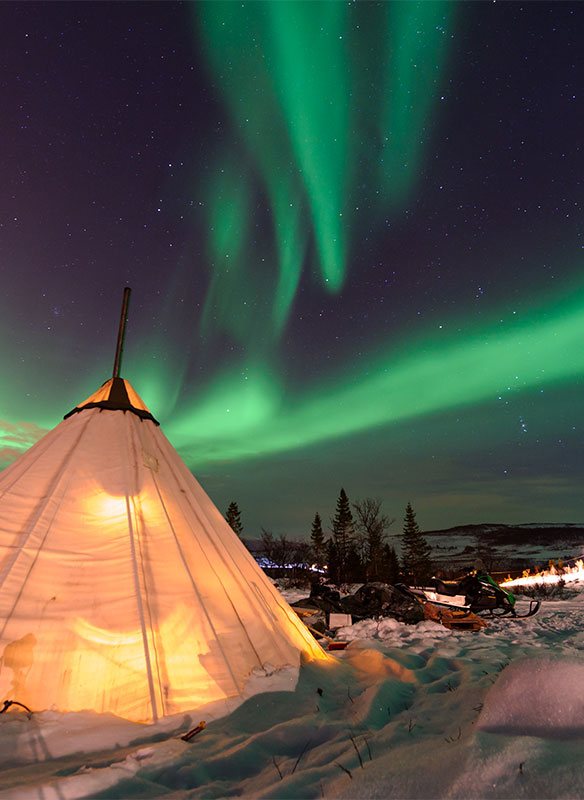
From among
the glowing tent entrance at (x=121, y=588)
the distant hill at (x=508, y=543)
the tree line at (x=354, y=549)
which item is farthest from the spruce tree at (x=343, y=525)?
the glowing tent entrance at (x=121, y=588)

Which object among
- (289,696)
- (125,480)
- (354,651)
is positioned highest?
(125,480)

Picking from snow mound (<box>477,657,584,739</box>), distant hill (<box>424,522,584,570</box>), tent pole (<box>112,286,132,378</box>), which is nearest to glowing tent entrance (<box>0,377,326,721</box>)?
tent pole (<box>112,286,132,378</box>)

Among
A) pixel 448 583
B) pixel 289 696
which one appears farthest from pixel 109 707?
pixel 448 583

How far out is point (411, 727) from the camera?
Result: 92.1 inches

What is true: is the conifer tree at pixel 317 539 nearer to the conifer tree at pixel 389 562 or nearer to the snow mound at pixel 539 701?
the conifer tree at pixel 389 562

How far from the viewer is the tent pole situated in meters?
5.02

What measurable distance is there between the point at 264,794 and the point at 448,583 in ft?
25.9

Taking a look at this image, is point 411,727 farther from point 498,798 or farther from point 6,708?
point 6,708

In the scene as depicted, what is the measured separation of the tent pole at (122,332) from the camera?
5.02m

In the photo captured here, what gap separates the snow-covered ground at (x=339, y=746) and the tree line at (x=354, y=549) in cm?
2628

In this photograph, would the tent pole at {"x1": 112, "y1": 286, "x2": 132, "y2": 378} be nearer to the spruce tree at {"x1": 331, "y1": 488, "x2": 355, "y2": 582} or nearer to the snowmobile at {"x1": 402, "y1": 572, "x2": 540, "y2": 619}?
the snowmobile at {"x1": 402, "y1": 572, "x2": 540, "y2": 619}

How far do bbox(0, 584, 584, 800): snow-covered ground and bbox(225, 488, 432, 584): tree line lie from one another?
26.3 m

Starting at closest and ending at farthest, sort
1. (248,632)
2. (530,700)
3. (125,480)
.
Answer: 1. (530,700)
2. (248,632)
3. (125,480)

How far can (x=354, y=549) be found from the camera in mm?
41219
